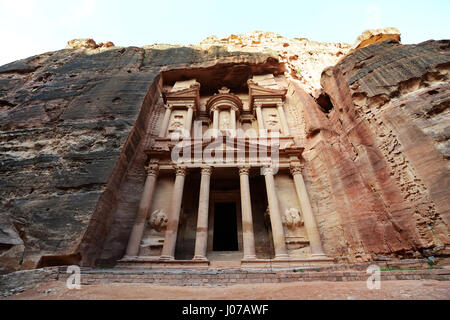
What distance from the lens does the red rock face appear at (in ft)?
22.7

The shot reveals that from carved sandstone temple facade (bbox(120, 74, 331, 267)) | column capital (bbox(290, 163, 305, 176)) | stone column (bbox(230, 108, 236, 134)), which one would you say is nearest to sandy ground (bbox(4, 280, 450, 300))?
carved sandstone temple facade (bbox(120, 74, 331, 267))

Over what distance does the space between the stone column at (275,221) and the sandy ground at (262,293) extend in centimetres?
534

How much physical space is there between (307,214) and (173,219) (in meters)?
6.74

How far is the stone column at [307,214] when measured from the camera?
31.4ft

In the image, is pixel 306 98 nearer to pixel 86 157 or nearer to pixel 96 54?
pixel 86 157

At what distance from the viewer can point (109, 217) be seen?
961 cm

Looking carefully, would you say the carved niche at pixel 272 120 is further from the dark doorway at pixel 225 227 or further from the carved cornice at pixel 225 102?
the dark doorway at pixel 225 227

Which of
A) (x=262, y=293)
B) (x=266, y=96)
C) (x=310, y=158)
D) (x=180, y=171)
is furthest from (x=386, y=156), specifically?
(x=266, y=96)

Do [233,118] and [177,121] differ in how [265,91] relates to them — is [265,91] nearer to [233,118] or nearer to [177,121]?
[233,118]

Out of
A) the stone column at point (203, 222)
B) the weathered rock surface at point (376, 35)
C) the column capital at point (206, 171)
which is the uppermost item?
the weathered rock surface at point (376, 35)

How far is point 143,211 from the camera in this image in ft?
34.6

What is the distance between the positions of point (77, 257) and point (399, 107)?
13772mm

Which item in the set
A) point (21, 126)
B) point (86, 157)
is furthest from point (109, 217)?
point (21, 126)

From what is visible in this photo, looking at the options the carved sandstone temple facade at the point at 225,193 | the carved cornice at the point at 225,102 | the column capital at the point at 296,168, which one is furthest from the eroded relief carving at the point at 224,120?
the column capital at the point at 296,168
